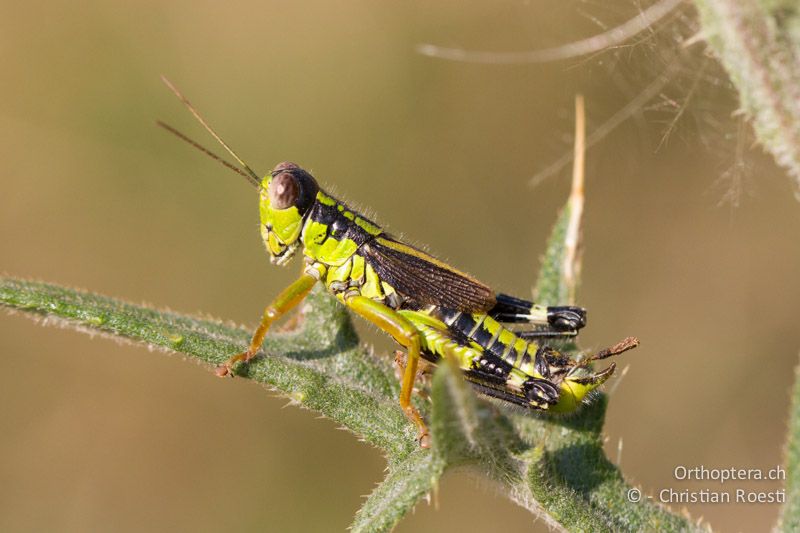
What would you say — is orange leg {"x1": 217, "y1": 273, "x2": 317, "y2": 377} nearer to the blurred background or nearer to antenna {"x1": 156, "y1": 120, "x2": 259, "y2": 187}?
antenna {"x1": 156, "y1": 120, "x2": 259, "y2": 187}

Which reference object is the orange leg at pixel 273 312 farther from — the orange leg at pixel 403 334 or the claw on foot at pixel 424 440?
the claw on foot at pixel 424 440

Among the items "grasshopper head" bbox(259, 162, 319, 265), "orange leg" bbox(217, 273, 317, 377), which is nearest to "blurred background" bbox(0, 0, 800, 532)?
"grasshopper head" bbox(259, 162, 319, 265)

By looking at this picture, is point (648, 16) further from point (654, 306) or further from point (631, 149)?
point (654, 306)

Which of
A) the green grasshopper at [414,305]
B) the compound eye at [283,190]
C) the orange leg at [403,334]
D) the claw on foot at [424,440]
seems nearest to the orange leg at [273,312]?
the green grasshopper at [414,305]

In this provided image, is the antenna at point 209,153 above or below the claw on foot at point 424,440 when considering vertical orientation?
above

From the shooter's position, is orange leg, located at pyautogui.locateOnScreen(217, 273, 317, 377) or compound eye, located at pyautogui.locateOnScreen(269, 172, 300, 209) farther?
compound eye, located at pyautogui.locateOnScreen(269, 172, 300, 209)

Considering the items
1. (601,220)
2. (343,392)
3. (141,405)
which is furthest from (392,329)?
(601,220)
